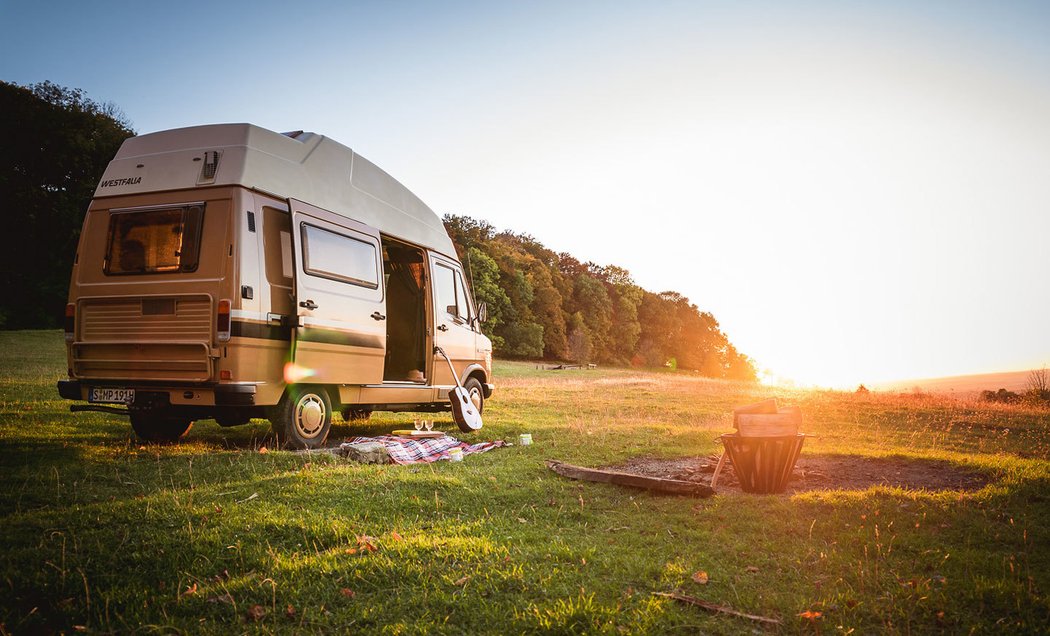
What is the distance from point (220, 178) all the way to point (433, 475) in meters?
4.02

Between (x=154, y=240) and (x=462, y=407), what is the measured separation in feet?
16.0

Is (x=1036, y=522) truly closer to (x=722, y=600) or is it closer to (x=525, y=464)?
(x=722, y=600)

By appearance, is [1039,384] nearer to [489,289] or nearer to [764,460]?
[764,460]

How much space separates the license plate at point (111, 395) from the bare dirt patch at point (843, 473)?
560 cm

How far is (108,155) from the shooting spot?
30594mm

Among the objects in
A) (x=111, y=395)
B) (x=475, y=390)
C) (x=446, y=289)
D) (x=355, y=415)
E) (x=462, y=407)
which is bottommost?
(x=355, y=415)

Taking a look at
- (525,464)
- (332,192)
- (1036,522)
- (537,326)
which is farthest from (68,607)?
(537,326)

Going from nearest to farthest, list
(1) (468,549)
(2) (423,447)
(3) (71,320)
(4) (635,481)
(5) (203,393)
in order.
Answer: (1) (468,549) → (4) (635,481) → (5) (203,393) → (3) (71,320) → (2) (423,447)

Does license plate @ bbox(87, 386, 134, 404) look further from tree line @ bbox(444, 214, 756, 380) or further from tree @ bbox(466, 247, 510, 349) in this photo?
tree @ bbox(466, 247, 510, 349)

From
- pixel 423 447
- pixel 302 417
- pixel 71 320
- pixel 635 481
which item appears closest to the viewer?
pixel 635 481

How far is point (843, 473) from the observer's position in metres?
6.64

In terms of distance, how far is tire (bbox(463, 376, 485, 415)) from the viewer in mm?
10651

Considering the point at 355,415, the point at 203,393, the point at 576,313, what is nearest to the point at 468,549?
the point at 203,393

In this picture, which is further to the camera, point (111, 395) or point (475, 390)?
point (475, 390)
